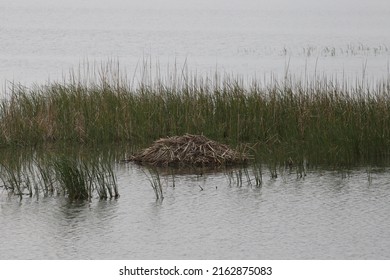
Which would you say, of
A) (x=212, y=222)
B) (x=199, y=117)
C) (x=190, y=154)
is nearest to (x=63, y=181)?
(x=212, y=222)

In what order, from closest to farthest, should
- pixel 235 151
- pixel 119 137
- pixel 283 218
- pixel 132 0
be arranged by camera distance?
pixel 283 218 < pixel 235 151 < pixel 119 137 < pixel 132 0

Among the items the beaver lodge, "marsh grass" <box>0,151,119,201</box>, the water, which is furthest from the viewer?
the water

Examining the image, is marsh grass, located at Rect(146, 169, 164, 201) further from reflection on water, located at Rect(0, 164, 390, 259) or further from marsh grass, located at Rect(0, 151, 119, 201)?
marsh grass, located at Rect(0, 151, 119, 201)

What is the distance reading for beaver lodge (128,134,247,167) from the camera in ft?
41.0

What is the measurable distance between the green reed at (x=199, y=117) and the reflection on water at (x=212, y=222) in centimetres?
220

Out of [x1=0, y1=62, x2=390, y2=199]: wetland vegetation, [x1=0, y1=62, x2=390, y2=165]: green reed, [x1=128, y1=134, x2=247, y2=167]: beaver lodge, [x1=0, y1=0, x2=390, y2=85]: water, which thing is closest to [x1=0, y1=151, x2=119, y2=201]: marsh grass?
[x1=128, y1=134, x2=247, y2=167]: beaver lodge

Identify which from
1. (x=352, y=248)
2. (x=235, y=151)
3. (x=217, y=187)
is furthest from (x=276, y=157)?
(x=352, y=248)

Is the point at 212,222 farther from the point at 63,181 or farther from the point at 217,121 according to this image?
the point at 217,121

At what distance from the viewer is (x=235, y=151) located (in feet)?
41.8

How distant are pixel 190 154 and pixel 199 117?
6.70 feet

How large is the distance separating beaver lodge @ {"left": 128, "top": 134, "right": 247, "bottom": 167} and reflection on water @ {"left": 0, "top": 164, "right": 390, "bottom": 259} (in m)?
0.73

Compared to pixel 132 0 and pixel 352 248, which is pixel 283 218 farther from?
pixel 132 0

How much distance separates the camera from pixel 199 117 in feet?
47.5
